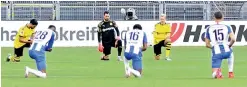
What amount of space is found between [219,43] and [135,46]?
204 cm

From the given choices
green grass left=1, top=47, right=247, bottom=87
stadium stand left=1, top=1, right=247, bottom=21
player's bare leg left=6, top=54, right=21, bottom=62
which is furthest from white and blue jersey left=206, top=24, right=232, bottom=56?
stadium stand left=1, top=1, right=247, bottom=21

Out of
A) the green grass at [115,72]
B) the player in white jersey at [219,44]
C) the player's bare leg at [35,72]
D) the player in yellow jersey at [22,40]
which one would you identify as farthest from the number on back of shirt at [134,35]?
the player in yellow jersey at [22,40]

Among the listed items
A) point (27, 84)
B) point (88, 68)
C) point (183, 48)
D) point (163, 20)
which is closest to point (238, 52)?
point (183, 48)

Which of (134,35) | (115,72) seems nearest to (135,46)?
(134,35)

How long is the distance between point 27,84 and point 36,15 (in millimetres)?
22805

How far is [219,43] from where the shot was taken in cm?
1631

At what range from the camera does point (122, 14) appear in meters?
37.2

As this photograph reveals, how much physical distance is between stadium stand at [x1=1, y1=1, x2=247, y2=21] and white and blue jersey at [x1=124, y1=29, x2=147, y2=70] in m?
19.3

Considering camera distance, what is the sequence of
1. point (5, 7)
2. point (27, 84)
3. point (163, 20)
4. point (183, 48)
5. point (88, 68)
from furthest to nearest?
point (5, 7)
point (183, 48)
point (163, 20)
point (88, 68)
point (27, 84)

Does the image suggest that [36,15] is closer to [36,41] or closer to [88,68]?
[88,68]

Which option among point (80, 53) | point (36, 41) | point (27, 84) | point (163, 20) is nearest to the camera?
point (27, 84)

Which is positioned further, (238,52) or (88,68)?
(238,52)

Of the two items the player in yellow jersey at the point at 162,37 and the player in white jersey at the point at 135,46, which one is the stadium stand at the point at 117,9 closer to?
the player in yellow jersey at the point at 162,37

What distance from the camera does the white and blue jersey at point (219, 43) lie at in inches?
640
